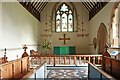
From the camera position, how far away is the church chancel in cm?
521

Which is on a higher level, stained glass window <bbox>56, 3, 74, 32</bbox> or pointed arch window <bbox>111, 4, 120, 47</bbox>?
stained glass window <bbox>56, 3, 74, 32</bbox>

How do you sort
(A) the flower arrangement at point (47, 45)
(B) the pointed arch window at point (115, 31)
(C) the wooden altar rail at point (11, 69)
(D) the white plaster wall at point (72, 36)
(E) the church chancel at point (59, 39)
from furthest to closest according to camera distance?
(D) the white plaster wall at point (72, 36), (A) the flower arrangement at point (47, 45), (B) the pointed arch window at point (115, 31), (E) the church chancel at point (59, 39), (C) the wooden altar rail at point (11, 69)

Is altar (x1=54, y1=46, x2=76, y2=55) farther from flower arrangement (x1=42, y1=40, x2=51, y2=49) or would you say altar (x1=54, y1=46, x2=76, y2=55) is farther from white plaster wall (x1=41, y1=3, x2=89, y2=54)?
flower arrangement (x1=42, y1=40, x2=51, y2=49)

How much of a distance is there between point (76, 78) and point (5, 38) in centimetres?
316

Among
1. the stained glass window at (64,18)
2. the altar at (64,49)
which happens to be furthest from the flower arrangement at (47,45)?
the stained glass window at (64,18)

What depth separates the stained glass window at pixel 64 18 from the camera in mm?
16984

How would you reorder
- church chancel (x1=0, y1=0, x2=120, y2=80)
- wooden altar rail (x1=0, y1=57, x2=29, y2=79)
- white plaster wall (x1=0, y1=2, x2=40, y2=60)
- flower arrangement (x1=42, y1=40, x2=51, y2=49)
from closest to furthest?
1. wooden altar rail (x1=0, y1=57, x2=29, y2=79)
2. church chancel (x1=0, y1=0, x2=120, y2=80)
3. white plaster wall (x1=0, y1=2, x2=40, y2=60)
4. flower arrangement (x1=42, y1=40, x2=51, y2=49)

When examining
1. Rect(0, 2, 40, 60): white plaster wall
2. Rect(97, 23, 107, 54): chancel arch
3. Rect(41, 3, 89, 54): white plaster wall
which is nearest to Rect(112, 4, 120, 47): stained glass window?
Rect(97, 23, 107, 54): chancel arch

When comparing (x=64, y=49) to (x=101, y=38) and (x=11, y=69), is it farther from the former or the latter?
(x=11, y=69)

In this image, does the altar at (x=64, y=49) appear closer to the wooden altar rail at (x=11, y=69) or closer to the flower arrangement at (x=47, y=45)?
the flower arrangement at (x=47, y=45)

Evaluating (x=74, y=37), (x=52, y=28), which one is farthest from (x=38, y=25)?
(x=74, y=37)

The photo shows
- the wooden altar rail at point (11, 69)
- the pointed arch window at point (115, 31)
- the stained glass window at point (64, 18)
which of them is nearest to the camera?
the wooden altar rail at point (11, 69)

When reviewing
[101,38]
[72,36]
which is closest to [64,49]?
[72,36]

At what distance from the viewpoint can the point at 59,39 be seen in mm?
16656
